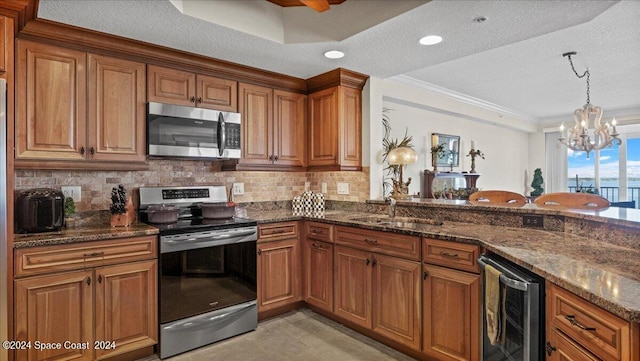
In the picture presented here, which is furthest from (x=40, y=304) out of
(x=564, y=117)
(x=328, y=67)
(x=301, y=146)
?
(x=564, y=117)

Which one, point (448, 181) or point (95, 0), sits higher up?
point (95, 0)

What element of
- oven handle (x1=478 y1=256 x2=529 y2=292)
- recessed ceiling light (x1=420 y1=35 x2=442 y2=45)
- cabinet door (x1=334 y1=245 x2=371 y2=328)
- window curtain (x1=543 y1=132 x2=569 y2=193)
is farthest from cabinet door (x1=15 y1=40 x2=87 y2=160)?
window curtain (x1=543 y1=132 x2=569 y2=193)

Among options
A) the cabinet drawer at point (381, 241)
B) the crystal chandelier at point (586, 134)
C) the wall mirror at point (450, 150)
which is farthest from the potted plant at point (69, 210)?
the crystal chandelier at point (586, 134)

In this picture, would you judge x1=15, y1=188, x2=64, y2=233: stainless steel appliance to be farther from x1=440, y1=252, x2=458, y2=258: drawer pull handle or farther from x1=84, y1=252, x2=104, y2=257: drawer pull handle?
x1=440, y1=252, x2=458, y2=258: drawer pull handle

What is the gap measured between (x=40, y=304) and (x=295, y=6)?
2528mm

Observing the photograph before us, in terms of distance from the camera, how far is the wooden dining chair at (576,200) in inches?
104

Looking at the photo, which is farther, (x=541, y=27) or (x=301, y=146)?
(x=301, y=146)

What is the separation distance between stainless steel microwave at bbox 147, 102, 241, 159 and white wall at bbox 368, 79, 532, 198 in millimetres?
1375

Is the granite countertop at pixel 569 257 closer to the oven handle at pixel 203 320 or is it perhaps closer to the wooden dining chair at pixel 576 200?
the wooden dining chair at pixel 576 200

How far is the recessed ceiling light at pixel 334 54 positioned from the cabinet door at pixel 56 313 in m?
2.31

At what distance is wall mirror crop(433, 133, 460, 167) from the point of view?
18.1 ft

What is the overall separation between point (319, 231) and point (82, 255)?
5.69 feet

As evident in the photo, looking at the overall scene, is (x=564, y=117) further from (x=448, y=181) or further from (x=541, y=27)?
(x=541, y=27)

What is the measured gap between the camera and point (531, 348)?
5.16 feet
